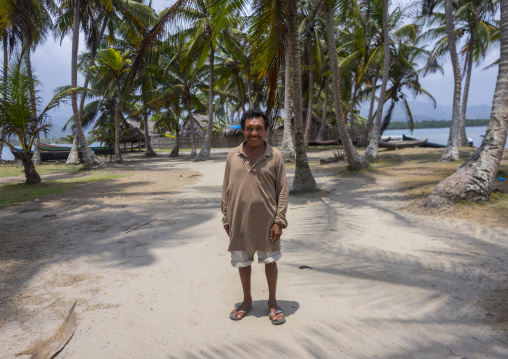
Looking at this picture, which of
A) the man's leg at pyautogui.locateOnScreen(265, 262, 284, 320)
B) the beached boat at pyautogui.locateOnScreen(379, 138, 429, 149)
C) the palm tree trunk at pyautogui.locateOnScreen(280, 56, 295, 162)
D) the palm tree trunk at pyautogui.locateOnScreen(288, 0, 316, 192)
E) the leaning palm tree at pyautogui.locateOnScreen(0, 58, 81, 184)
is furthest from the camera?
the beached boat at pyautogui.locateOnScreen(379, 138, 429, 149)

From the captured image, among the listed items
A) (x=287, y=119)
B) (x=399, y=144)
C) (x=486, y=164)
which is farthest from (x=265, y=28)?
(x=399, y=144)

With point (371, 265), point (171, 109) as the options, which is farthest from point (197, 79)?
point (371, 265)

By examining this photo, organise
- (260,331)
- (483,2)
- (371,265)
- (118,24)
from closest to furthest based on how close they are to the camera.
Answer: (260,331)
(371,265)
(483,2)
(118,24)

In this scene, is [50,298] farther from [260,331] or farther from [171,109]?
[171,109]

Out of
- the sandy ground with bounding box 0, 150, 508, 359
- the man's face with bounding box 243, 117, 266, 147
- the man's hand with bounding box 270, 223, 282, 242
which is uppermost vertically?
the man's face with bounding box 243, 117, 266, 147

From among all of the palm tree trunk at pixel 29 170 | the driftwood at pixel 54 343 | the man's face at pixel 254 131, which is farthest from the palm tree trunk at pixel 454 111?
the palm tree trunk at pixel 29 170

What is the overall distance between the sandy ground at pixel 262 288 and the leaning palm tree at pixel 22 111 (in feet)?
15.1

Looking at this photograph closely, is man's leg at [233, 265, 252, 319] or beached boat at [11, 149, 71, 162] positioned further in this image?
beached boat at [11, 149, 71, 162]

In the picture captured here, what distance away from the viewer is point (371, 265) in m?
3.87

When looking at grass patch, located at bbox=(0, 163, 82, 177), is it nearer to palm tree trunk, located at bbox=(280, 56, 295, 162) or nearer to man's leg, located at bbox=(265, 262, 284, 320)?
palm tree trunk, located at bbox=(280, 56, 295, 162)

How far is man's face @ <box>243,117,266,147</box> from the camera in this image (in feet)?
8.97

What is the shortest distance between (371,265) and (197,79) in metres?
20.3

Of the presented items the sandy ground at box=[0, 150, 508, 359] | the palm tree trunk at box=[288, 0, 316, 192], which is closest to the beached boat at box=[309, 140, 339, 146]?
the palm tree trunk at box=[288, 0, 316, 192]

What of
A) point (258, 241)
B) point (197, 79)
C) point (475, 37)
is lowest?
point (258, 241)
